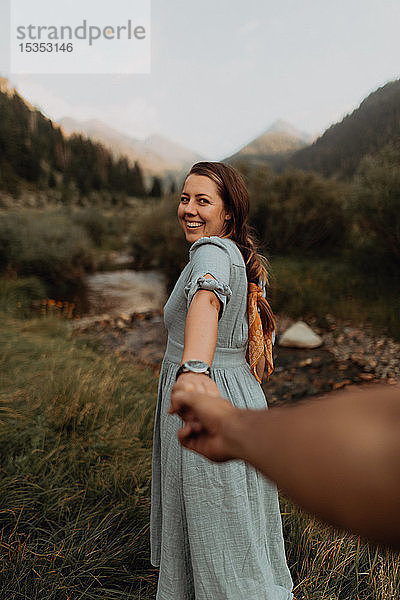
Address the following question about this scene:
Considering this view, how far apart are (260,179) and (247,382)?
320 inches

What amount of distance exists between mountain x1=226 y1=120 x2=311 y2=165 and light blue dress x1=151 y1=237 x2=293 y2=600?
28.6 ft

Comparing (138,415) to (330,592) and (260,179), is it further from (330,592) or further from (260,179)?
(260,179)

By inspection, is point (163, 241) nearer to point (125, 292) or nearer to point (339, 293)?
point (125, 292)

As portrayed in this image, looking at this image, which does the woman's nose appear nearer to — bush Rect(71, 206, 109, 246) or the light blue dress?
the light blue dress

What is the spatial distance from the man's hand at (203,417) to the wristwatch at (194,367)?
0.16 ft

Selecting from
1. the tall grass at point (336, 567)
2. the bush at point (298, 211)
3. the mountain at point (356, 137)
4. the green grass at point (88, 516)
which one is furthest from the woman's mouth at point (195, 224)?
the bush at point (298, 211)

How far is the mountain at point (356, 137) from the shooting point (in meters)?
6.76

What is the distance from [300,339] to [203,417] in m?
5.63

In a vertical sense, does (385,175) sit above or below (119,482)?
above

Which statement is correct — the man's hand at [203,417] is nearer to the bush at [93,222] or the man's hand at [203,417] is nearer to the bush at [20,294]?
the bush at [20,294]

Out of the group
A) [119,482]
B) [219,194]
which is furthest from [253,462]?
[119,482]

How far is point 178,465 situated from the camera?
116 centimetres

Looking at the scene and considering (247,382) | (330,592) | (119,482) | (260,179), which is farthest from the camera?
(260,179)

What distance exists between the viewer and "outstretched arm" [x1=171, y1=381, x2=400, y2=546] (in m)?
0.36
